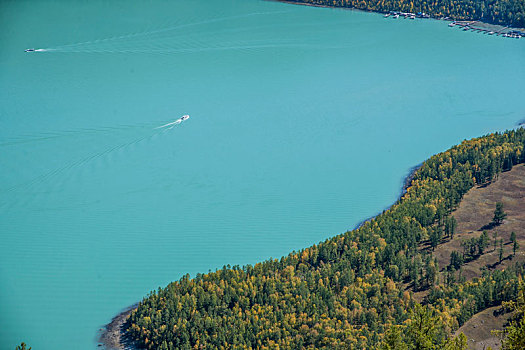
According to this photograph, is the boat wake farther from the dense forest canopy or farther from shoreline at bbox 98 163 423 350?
shoreline at bbox 98 163 423 350

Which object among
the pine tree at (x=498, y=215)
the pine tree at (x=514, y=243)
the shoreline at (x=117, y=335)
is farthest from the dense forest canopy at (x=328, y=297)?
the pine tree at (x=498, y=215)

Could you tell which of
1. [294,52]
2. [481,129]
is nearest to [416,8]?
[294,52]

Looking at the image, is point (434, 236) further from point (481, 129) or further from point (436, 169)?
point (481, 129)

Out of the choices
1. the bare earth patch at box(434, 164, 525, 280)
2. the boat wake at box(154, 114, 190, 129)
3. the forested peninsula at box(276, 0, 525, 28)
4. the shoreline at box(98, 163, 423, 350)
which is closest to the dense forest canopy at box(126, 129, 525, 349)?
the shoreline at box(98, 163, 423, 350)

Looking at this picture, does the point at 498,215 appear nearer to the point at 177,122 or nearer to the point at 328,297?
the point at 328,297

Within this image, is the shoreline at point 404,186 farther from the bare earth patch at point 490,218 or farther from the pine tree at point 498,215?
the pine tree at point 498,215

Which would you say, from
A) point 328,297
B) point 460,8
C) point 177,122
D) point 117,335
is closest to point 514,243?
point 328,297
